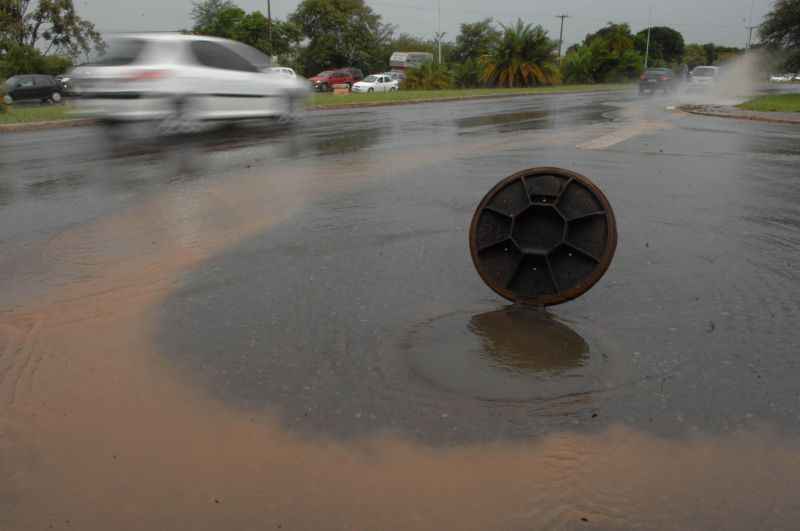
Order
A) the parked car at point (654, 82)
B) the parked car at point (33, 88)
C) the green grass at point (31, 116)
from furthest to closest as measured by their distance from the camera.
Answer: the parked car at point (654, 82) < the parked car at point (33, 88) < the green grass at point (31, 116)

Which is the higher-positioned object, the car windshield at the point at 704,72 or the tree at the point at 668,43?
the tree at the point at 668,43

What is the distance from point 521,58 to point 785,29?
19145 mm

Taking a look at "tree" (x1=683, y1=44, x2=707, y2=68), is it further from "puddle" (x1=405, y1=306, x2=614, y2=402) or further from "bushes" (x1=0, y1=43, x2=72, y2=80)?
"puddle" (x1=405, y1=306, x2=614, y2=402)

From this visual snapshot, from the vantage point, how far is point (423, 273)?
5012 mm

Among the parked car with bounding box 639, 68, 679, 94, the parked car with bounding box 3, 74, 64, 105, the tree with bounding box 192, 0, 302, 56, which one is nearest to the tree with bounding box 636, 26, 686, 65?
the tree with bounding box 192, 0, 302, 56

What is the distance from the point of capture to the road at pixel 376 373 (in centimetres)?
257

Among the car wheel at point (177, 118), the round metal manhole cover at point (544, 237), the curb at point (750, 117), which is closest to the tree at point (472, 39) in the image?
the curb at point (750, 117)

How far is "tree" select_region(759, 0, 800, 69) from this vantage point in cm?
2803

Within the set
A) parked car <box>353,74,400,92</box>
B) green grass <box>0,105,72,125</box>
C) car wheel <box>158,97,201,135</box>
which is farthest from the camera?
parked car <box>353,74,400,92</box>

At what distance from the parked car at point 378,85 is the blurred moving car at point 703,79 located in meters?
18.4

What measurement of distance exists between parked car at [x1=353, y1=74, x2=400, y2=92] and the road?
1572 inches

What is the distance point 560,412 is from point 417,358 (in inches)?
31.8

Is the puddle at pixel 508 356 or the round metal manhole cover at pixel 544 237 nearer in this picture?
the puddle at pixel 508 356

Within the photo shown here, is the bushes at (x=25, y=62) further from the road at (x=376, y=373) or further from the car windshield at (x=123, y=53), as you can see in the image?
the road at (x=376, y=373)
